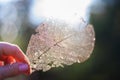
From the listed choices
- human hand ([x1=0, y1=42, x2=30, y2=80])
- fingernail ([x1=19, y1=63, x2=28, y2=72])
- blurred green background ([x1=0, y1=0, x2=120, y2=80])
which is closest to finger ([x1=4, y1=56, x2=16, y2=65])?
human hand ([x1=0, y1=42, x2=30, y2=80])

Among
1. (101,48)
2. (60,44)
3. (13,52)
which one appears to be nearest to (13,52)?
(13,52)

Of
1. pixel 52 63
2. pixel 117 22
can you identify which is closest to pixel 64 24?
pixel 52 63

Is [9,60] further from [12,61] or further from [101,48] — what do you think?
[101,48]

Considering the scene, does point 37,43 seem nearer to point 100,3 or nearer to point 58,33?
point 58,33

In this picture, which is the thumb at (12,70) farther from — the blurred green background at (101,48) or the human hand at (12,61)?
the blurred green background at (101,48)

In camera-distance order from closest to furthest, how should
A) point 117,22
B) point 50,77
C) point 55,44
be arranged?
1. point 55,44
2. point 50,77
3. point 117,22

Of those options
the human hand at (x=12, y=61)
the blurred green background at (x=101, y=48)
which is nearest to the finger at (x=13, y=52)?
the human hand at (x=12, y=61)

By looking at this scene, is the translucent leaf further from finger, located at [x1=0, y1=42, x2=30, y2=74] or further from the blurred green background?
the blurred green background
